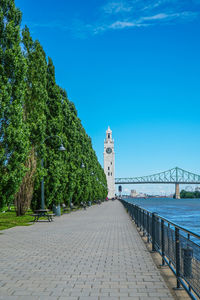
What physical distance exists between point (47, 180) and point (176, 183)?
141231 millimetres

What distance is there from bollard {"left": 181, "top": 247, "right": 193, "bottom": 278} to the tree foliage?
12.0 meters

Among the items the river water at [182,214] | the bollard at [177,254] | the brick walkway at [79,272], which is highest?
the bollard at [177,254]

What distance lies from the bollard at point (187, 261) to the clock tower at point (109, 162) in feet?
522

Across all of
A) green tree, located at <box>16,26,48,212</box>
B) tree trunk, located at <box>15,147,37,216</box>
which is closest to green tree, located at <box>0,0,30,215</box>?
green tree, located at <box>16,26,48,212</box>

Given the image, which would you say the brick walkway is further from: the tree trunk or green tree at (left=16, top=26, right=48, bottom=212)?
the tree trunk

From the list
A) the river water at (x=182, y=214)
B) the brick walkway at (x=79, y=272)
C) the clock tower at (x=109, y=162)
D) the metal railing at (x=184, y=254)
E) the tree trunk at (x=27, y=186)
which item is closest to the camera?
the metal railing at (x=184, y=254)

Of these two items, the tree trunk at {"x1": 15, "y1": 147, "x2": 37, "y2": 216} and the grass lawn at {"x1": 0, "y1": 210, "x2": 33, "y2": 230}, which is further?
the tree trunk at {"x1": 15, "y1": 147, "x2": 37, "y2": 216}

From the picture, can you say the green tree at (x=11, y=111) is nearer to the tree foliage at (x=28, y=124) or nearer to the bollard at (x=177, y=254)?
the tree foliage at (x=28, y=124)

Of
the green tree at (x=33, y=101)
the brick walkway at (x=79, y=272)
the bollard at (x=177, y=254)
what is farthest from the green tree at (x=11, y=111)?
the bollard at (x=177, y=254)

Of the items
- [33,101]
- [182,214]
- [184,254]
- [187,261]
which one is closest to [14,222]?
[33,101]

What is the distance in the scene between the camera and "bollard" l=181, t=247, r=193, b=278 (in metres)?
5.35

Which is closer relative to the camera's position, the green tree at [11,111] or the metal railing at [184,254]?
the metal railing at [184,254]

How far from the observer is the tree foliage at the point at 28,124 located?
55.7ft

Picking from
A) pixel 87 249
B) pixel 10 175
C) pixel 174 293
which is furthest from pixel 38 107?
pixel 174 293
